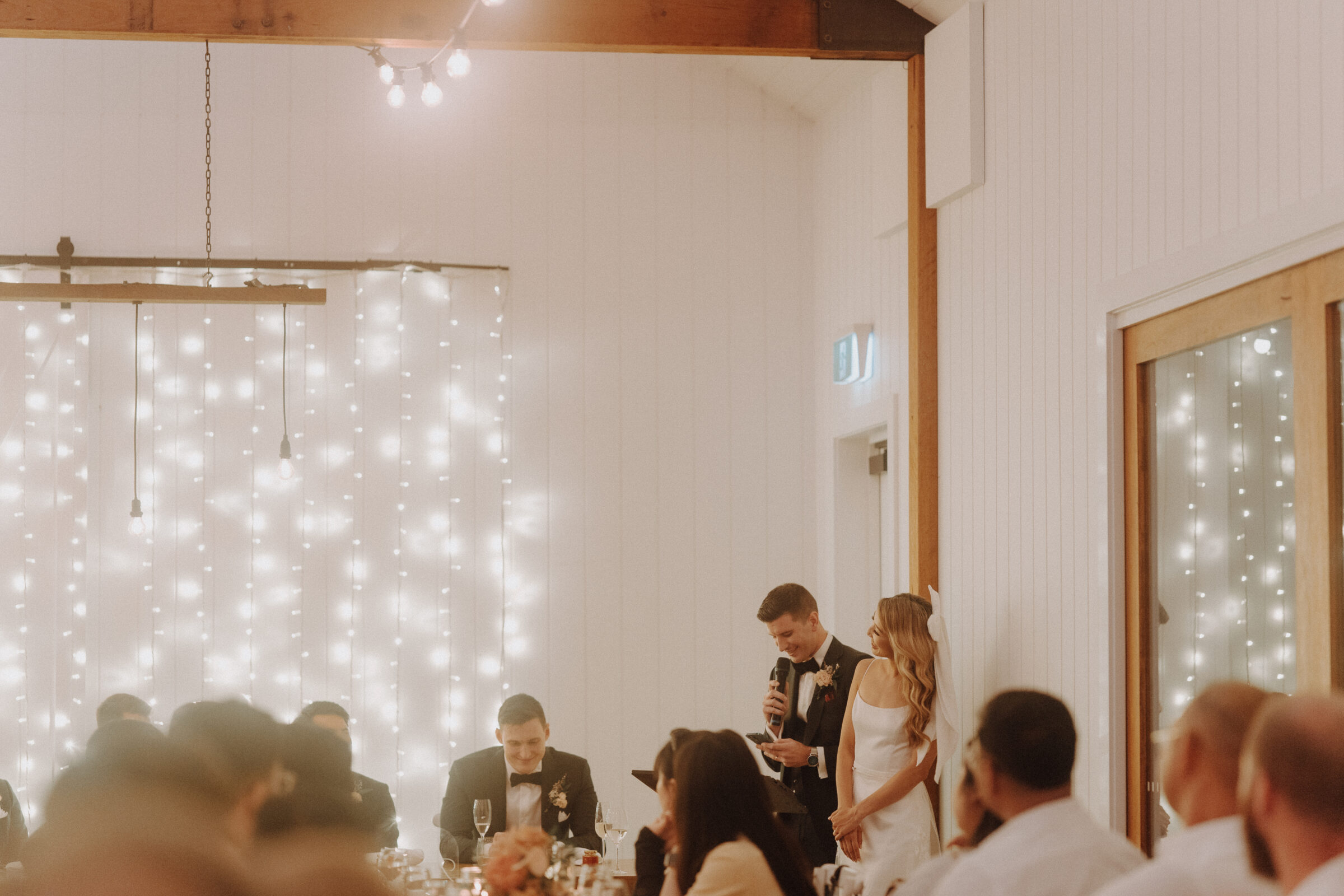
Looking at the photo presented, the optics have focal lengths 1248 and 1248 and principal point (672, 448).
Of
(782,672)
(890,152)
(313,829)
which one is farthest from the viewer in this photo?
(890,152)

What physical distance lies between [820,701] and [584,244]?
2.83 metres

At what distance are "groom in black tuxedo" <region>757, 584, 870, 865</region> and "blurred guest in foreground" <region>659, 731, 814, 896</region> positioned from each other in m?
1.85

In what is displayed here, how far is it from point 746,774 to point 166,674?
4.16m

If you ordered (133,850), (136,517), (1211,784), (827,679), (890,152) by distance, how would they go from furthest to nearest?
(136,517) → (890,152) → (827,679) → (1211,784) → (133,850)

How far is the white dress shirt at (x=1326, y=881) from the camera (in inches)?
58.0

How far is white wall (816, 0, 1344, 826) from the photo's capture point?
2932mm

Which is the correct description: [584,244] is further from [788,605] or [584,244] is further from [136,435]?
[788,605]

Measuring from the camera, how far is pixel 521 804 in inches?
179

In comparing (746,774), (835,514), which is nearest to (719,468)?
(835,514)

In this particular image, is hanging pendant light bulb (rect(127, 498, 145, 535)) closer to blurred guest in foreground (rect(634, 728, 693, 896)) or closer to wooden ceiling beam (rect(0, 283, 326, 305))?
wooden ceiling beam (rect(0, 283, 326, 305))

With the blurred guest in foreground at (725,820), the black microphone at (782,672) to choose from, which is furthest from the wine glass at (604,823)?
the black microphone at (782,672)

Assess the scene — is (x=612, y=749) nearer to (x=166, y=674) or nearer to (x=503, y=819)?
(x=503, y=819)

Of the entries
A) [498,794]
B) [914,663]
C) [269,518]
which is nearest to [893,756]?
[914,663]

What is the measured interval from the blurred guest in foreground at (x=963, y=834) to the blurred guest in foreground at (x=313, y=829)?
1118mm
